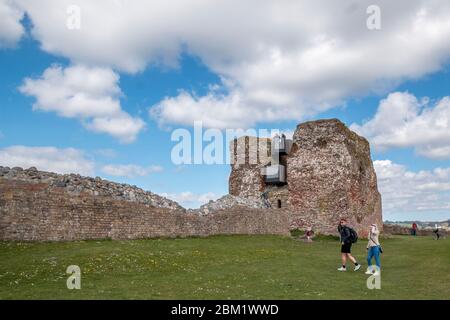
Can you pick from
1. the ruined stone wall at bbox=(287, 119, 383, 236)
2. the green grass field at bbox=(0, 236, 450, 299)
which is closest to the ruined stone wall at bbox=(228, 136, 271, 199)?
the ruined stone wall at bbox=(287, 119, 383, 236)

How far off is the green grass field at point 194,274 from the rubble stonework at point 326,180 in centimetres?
1494

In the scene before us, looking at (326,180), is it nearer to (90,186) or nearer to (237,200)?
(237,200)

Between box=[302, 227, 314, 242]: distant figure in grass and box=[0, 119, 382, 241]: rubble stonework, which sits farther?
box=[302, 227, 314, 242]: distant figure in grass

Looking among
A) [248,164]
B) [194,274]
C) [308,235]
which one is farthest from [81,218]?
[248,164]

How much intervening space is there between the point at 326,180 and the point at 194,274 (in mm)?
23971

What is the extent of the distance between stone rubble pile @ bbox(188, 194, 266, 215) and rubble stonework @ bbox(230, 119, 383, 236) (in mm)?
3860

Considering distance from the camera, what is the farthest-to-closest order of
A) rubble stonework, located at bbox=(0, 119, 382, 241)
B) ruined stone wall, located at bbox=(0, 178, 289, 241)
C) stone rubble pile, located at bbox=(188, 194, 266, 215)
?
stone rubble pile, located at bbox=(188, 194, 266, 215)
rubble stonework, located at bbox=(0, 119, 382, 241)
ruined stone wall, located at bbox=(0, 178, 289, 241)

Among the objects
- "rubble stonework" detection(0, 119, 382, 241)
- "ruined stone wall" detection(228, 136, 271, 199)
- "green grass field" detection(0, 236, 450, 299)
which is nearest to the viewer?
"green grass field" detection(0, 236, 450, 299)

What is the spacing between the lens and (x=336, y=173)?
3569 centimetres

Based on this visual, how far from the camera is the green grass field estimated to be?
10844mm

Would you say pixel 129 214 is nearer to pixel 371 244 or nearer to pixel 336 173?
pixel 371 244

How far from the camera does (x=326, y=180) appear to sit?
3603cm

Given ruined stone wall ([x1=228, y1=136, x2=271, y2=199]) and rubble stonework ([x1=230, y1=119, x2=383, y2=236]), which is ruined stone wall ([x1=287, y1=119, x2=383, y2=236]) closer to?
rubble stonework ([x1=230, y1=119, x2=383, y2=236])
